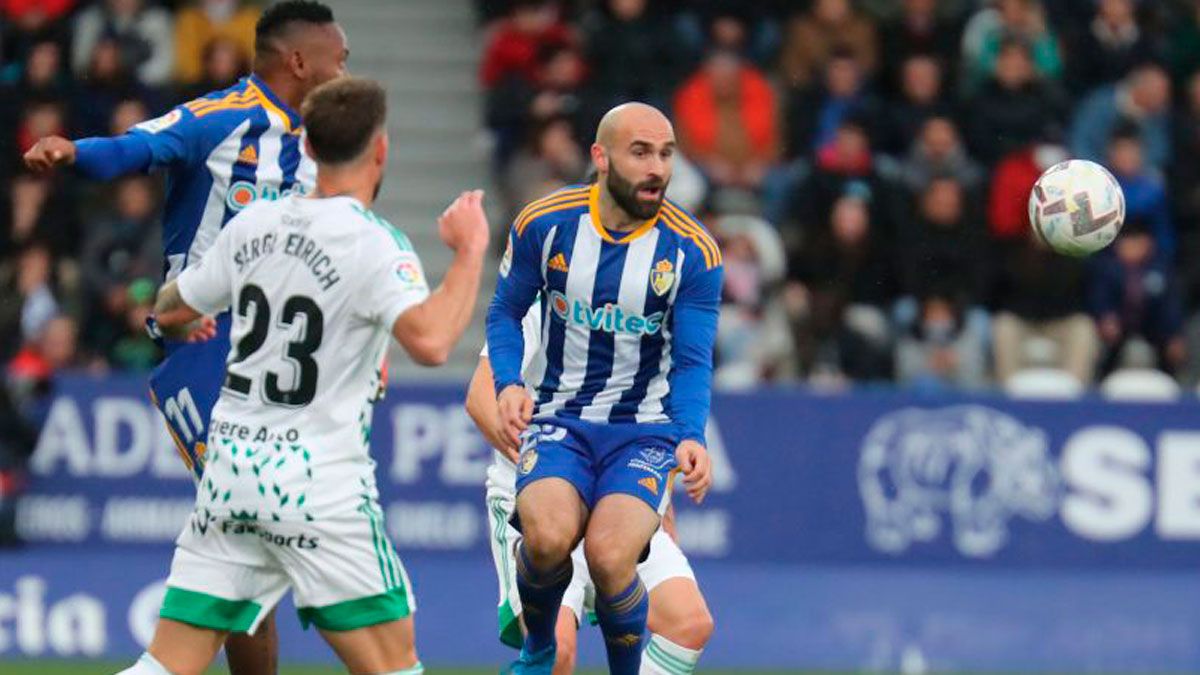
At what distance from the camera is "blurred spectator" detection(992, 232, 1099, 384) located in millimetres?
15859

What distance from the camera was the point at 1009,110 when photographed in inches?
664

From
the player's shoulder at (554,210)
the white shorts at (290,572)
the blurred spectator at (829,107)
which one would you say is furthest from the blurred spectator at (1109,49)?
the white shorts at (290,572)

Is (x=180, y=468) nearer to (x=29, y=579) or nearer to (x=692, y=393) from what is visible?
(x=29, y=579)

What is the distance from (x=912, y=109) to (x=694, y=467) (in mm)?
9054

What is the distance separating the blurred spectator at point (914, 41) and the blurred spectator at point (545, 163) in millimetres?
2586

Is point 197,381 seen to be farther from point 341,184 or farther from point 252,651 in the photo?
point 341,184

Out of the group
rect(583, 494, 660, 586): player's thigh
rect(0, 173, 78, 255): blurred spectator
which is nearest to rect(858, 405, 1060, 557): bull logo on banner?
rect(0, 173, 78, 255): blurred spectator

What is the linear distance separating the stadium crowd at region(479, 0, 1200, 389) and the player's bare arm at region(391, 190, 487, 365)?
27.0 feet

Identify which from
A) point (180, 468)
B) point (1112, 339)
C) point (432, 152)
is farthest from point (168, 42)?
point (1112, 339)

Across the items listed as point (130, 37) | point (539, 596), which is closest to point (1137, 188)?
point (130, 37)

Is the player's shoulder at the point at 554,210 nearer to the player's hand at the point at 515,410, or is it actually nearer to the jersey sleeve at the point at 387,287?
the player's hand at the point at 515,410

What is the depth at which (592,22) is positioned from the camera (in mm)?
17266

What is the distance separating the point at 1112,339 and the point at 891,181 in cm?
183

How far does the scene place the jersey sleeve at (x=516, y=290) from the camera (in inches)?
342
